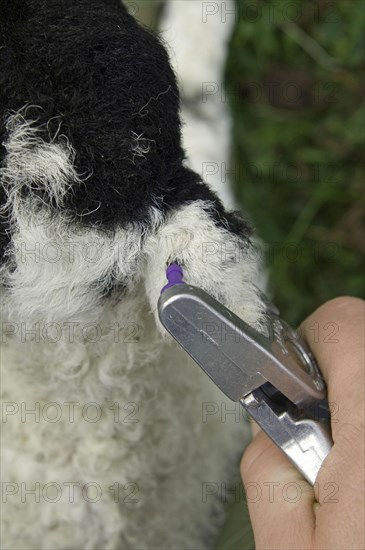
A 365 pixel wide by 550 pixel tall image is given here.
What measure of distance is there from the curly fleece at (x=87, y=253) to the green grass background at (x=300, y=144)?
85 centimetres

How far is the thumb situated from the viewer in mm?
604

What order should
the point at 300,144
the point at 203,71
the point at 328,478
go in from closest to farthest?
the point at 328,478
the point at 203,71
the point at 300,144

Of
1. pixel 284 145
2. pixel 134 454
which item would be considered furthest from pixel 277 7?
pixel 134 454

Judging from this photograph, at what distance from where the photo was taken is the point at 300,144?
1.57 metres

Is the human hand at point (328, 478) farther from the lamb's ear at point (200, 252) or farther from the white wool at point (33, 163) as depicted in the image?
the white wool at point (33, 163)

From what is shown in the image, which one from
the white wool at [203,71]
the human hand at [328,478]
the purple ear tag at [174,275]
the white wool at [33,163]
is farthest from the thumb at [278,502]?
the white wool at [203,71]

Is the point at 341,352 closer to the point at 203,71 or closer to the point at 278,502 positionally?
the point at 278,502

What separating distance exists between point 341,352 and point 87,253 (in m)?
0.31

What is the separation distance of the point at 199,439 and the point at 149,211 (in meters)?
0.39

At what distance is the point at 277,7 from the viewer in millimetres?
1517

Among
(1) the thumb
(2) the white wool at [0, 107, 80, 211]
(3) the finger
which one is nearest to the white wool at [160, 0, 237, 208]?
(3) the finger

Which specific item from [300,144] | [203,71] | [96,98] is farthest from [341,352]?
[300,144]

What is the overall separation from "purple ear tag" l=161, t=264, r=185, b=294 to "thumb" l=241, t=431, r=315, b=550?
25cm

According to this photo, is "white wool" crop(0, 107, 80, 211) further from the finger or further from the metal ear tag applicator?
the finger
